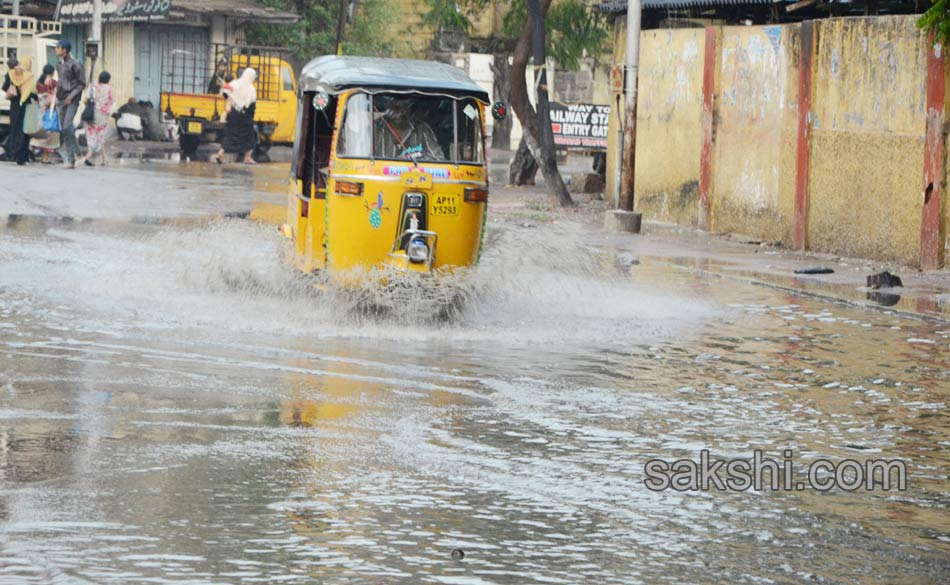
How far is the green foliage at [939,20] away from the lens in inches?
663

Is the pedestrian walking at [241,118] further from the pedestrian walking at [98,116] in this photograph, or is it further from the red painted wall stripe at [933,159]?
the red painted wall stripe at [933,159]

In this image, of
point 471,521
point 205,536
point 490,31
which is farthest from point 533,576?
point 490,31

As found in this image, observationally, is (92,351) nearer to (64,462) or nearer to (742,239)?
(64,462)

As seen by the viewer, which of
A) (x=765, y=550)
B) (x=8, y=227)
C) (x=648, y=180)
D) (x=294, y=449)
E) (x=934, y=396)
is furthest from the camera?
(x=648, y=180)

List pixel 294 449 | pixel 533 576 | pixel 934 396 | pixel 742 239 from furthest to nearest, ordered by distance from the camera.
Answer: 1. pixel 742 239
2. pixel 934 396
3. pixel 294 449
4. pixel 533 576

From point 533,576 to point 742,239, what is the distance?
15700 millimetres

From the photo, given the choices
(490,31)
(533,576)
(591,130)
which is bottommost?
(533,576)

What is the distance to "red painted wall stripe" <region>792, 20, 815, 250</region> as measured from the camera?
20078mm

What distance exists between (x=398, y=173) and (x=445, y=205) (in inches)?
18.6

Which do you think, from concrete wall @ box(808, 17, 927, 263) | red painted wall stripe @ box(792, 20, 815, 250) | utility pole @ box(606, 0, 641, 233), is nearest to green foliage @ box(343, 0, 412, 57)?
utility pole @ box(606, 0, 641, 233)

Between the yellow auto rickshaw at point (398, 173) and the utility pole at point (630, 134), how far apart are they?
8.37 meters

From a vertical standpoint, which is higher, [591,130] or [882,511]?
[591,130]

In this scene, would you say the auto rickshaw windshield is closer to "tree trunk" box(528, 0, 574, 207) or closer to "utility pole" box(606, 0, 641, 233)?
"utility pole" box(606, 0, 641, 233)

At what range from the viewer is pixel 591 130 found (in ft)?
102
